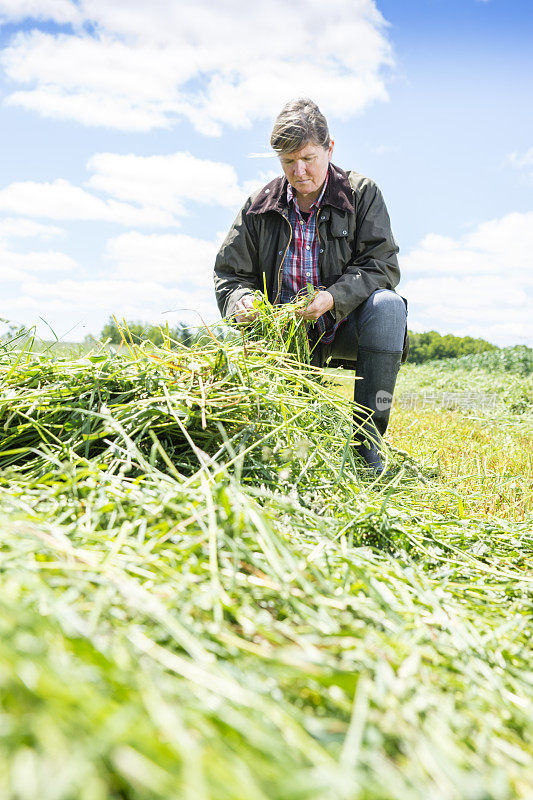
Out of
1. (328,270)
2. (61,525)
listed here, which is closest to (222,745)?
(61,525)

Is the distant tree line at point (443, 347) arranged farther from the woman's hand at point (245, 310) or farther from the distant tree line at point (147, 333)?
the distant tree line at point (147, 333)

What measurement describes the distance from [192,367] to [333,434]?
0.48 m

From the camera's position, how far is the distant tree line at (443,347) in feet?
66.2

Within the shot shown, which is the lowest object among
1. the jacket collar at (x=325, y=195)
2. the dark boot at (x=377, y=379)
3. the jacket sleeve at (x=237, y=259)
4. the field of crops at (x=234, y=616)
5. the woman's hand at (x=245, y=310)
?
the field of crops at (x=234, y=616)

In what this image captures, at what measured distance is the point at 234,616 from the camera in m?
0.83

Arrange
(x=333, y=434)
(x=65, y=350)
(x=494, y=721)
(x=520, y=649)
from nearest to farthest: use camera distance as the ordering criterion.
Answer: (x=494, y=721)
(x=520, y=649)
(x=333, y=434)
(x=65, y=350)

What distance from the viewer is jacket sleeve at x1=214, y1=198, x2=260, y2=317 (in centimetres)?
294

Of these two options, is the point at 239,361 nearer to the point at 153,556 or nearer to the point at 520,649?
the point at 153,556

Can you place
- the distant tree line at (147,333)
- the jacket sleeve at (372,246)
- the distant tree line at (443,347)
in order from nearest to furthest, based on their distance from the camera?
the distant tree line at (147,333) → the jacket sleeve at (372,246) → the distant tree line at (443,347)

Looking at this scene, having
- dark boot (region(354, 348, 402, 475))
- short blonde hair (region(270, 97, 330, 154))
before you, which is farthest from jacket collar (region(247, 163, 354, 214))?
dark boot (region(354, 348, 402, 475))

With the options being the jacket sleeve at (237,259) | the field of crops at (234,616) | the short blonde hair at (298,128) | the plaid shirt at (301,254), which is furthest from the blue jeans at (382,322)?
the field of crops at (234,616)

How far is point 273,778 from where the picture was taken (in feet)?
1.66

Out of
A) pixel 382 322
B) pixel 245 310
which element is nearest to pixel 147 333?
pixel 245 310

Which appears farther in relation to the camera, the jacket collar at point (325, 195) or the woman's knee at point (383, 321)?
the jacket collar at point (325, 195)
